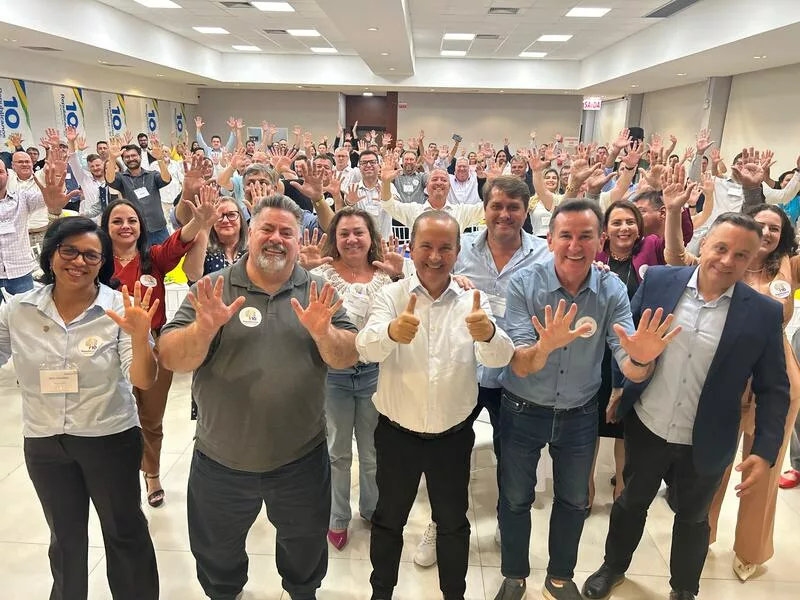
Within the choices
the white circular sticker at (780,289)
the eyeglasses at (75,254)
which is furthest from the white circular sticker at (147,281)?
the white circular sticker at (780,289)

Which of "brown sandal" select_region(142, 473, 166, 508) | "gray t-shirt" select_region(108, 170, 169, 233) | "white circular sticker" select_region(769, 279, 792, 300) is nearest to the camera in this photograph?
"white circular sticker" select_region(769, 279, 792, 300)

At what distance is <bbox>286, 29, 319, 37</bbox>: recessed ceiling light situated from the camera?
34.9 feet

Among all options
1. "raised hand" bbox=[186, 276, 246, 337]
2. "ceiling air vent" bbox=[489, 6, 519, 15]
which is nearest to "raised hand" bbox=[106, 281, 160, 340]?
"raised hand" bbox=[186, 276, 246, 337]

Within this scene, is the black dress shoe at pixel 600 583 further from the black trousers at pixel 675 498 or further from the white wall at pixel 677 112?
the white wall at pixel 677 112

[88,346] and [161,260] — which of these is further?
[161,260]

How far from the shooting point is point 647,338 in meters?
1.83

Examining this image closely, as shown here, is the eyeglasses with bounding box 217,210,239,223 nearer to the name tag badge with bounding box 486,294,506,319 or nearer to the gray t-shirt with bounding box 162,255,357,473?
the gray t-shirt with bounding box 162,255,357,473

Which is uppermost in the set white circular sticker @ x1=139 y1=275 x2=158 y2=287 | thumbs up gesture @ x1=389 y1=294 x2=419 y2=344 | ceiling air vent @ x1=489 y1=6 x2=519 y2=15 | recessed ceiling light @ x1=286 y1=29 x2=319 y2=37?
recessed ceiling light @ x1=286 y1=29 x2=319 y2=37

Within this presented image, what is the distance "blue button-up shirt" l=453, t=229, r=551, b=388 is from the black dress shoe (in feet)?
3.18

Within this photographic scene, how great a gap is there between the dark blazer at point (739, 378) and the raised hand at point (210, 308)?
1615mm

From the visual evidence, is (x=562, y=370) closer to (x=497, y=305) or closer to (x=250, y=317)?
(x=497, y=305)

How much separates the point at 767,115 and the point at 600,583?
1045 centimetres

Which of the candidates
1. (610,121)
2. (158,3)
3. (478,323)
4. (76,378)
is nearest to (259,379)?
(76,378)

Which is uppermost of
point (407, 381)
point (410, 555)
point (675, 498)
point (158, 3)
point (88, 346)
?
point (158, 3)
